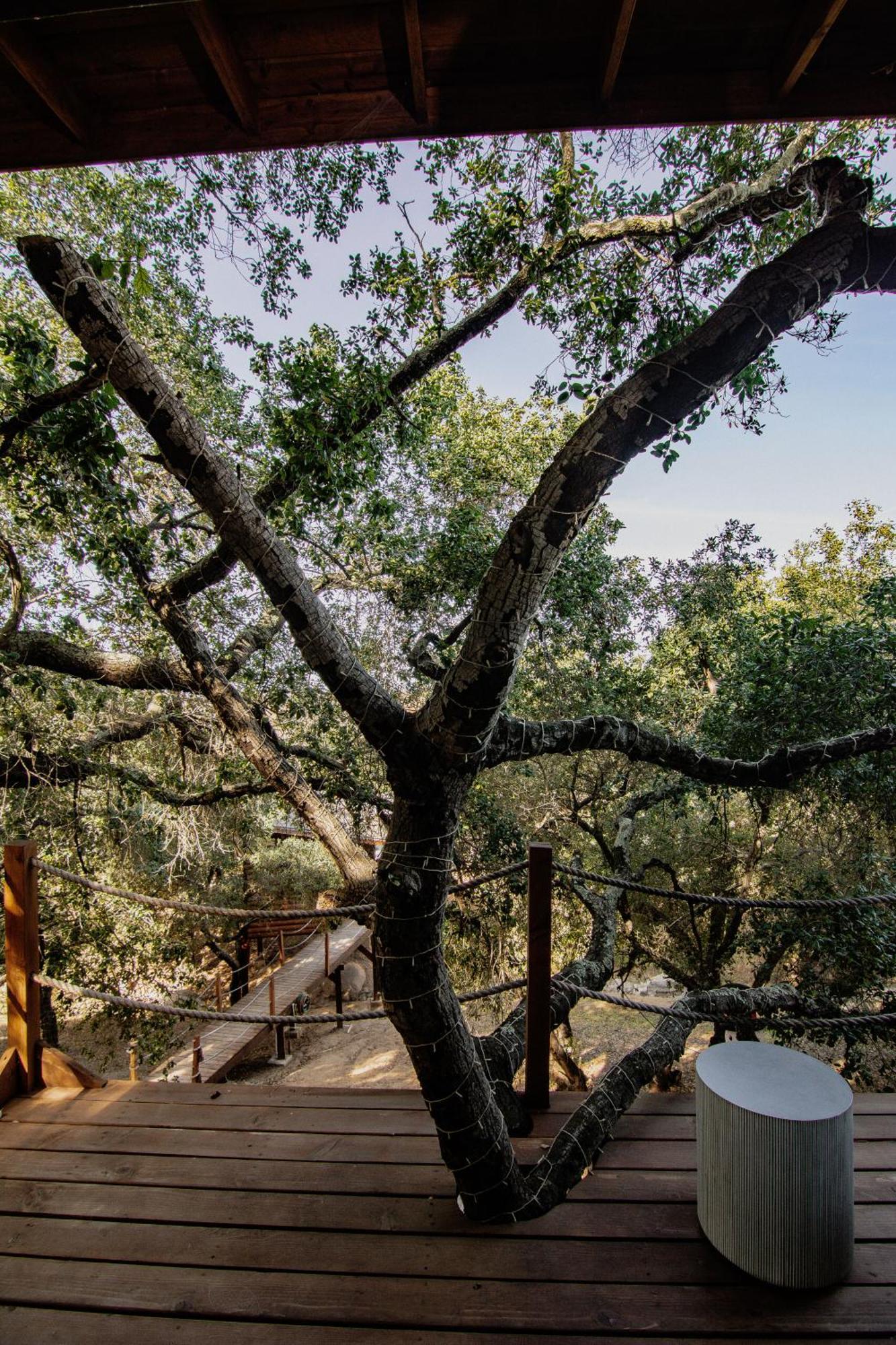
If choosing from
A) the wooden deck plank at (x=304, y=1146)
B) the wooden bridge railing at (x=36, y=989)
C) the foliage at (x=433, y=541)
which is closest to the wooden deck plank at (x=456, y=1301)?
the wooden deck plank at (x=304, y=1146)

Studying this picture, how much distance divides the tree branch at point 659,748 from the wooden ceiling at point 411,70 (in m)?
1.67

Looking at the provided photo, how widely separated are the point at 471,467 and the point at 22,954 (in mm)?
5148

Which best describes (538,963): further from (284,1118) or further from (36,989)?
(36,989)

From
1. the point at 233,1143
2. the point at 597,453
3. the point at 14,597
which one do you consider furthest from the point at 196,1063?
the point at 597,453

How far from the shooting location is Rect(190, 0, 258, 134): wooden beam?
132 centimetres

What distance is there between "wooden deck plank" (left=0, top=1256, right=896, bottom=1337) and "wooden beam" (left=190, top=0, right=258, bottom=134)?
290 centimetres

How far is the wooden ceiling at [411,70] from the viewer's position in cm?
141

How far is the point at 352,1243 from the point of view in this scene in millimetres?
1609

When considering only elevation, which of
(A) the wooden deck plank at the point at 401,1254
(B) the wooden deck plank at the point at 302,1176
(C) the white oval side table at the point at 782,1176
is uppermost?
(C) the white oval side table at the point at 782,1176

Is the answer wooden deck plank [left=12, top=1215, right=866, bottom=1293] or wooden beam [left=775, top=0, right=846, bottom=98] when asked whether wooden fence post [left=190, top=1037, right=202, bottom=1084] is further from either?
wooden beam [left=775, top=0, right=846, bottom=98]

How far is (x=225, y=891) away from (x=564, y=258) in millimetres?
9225

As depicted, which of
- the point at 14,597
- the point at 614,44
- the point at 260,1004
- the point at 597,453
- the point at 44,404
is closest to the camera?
the point at 614,44

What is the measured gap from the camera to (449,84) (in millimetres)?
1527

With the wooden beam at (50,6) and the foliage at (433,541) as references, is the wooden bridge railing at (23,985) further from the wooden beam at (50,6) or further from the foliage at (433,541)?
the wooden beam at (50,6)
